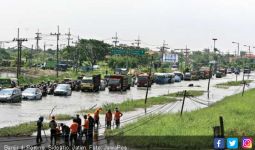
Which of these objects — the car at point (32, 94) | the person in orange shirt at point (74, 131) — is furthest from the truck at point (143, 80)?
the person in orange shirt at point (74, 131)

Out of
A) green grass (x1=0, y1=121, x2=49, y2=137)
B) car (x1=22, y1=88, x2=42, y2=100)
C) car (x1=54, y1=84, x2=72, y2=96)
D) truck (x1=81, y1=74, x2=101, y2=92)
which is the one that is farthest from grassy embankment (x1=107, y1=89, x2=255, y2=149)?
truck (x1=81, y1=74, x2=101, y2=92)

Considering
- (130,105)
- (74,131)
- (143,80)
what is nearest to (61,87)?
(130,105)

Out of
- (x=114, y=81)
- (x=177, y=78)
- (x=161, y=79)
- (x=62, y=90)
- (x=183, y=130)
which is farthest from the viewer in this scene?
(x=177, y=78)

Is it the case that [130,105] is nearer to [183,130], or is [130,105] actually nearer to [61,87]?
[61,87]

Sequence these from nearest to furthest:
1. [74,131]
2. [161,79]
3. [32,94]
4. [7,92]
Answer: [74,131] < [7,92] < [32,94] < [161,79]

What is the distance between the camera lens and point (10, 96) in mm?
51844

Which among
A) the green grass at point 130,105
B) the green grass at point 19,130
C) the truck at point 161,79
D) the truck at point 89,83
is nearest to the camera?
the green grass at point 19,130

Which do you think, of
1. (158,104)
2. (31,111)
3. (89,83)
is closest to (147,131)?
(31,111)

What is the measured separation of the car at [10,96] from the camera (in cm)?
5162

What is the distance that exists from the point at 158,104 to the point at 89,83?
20685 mm

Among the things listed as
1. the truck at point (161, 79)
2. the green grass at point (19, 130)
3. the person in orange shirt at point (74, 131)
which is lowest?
the green grass at point (19, 130)

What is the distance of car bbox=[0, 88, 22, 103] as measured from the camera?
51625mm

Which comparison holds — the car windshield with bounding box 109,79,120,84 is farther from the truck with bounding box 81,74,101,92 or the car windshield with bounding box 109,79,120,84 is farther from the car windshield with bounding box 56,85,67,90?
the car windshield with bounding box 56,85,67,90

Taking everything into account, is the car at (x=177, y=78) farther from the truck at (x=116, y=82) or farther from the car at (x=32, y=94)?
the car at (x=32, y=94)
